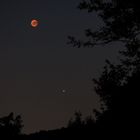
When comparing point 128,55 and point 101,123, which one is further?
point 128,55

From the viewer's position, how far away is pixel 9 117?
16484 mm

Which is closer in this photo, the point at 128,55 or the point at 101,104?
the point at 101,104

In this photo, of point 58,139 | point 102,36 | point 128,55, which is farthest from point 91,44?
point 58,139

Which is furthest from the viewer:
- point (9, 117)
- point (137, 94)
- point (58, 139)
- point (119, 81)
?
point (119, 81)

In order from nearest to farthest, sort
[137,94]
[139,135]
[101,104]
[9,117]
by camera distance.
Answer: [139,135] → [137,94] → [9,117] → [101,104]

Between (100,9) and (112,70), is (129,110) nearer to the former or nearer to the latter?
(112,70)

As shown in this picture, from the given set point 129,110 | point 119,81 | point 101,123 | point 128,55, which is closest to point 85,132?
point 101,123

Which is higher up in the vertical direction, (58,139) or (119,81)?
(119,81)

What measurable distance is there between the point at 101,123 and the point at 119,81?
6.19 metres

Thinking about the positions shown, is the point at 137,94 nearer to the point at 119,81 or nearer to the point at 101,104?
the point at 101,104

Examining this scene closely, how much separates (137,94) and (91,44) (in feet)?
33.1

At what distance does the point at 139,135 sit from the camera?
14.2m

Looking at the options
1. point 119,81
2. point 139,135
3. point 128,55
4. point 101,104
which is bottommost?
point 139,135

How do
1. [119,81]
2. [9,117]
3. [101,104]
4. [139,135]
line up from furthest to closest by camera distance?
[119,81]
[101,104]
[9,117]
[139,135]
